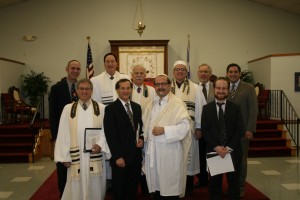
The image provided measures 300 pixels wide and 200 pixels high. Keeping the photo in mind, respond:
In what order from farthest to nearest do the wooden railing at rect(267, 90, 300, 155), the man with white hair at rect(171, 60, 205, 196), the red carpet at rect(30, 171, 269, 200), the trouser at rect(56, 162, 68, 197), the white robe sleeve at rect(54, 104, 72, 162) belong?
Answer: the wooden railing at rect(267, 90, 300, 155) < the red carpet at rect(30, 171, 269, 200) < the man with white hair at rect(171, 60, 205, 196) < the trouser at rect(56, 162, 68, 197) < the white robe sleeve at rect(54, 104, 72, 162)

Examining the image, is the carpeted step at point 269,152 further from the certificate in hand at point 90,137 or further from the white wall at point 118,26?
the certificate in hand at point 90,137

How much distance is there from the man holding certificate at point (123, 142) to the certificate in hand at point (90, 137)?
21 centimetres

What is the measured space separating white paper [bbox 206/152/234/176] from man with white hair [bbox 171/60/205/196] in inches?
29.5

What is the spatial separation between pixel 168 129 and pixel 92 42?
29.5ft

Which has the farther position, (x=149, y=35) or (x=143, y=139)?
(x=149, y=35)

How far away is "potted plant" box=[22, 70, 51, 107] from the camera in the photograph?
36.3ft

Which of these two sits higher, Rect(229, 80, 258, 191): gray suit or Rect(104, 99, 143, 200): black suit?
Rect(229, 80, 258, 191): gray suit

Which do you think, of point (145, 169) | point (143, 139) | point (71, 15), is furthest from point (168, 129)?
point (71, 15)

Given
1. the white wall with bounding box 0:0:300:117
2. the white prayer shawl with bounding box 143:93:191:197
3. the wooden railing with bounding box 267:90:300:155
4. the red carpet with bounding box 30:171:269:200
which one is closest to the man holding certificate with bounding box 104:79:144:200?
the white prayer shawl with bounding box 143:93:191:197

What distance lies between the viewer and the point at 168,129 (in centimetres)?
334

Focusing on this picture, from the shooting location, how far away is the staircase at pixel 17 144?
7.68 meters

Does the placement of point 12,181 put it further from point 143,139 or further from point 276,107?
point 276,107

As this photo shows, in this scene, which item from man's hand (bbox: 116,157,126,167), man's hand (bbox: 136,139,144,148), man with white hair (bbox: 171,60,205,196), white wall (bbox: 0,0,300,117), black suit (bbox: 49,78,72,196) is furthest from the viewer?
white wall (bbox: 0,0,300,117)

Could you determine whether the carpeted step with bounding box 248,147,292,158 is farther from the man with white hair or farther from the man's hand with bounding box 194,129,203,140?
the man's hand with bounding box 194,129,203,140
